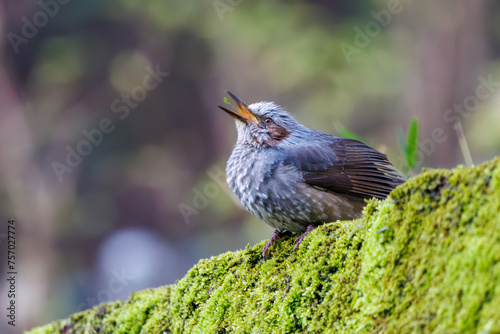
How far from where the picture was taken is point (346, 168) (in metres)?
3.86

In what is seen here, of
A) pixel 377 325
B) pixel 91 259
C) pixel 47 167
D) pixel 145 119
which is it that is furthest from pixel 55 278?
pixel 377 325

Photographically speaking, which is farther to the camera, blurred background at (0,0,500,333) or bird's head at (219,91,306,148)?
blurred background at (0,0,500,333)

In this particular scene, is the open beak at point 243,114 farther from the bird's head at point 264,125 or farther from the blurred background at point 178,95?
the blurred background at point 178,95

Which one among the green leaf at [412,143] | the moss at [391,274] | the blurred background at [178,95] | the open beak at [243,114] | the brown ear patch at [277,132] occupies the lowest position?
the moss at [391,274]

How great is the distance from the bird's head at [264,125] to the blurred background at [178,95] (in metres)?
8.76

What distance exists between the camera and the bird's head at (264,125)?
388 centimetres

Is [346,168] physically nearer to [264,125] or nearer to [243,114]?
[264,125]

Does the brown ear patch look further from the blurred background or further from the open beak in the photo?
the blurred background

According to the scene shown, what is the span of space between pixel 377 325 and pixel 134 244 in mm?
11626

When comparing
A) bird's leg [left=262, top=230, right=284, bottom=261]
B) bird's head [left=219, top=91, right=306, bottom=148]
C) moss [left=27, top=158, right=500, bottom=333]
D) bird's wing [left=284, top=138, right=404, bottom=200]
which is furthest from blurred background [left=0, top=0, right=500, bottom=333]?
moss [left=27, top=158, right=500, bottom=333]

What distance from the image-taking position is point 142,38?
15344mm

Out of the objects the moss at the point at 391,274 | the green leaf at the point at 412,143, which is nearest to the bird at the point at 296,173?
the green leaf at the point at 412,143

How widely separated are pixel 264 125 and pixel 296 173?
585 mm

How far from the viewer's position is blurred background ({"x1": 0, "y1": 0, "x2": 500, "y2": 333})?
44.1 feet
